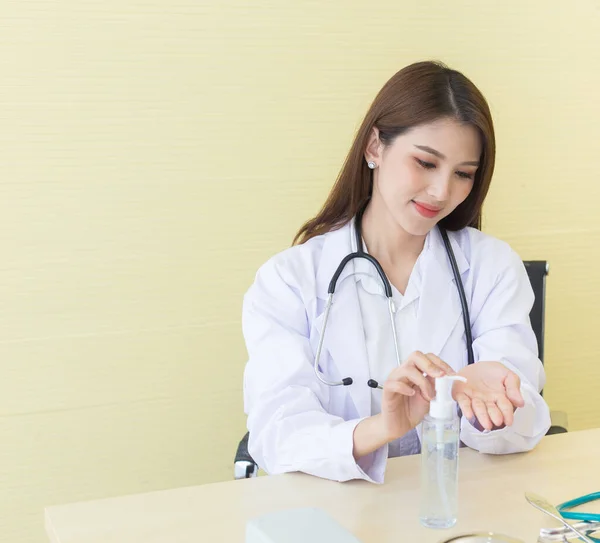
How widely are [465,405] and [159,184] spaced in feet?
3.95

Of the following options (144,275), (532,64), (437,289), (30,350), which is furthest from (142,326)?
(532,64)

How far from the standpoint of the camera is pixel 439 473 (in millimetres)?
1274

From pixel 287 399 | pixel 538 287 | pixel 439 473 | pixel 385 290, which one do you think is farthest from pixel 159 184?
pixel 439 473

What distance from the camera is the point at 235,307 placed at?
2424mm

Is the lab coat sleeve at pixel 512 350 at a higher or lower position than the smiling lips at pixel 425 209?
lower

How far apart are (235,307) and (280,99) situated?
0.60 meters

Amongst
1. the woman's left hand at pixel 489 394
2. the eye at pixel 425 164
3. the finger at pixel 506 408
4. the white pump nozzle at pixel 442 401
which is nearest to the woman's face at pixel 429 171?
the eye at pixel 425 164

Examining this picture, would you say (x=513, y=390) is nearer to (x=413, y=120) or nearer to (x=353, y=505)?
(x=353, y=505)

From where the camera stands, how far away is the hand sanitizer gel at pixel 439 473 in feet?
4.11

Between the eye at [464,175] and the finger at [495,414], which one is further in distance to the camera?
the eye at [464,175]

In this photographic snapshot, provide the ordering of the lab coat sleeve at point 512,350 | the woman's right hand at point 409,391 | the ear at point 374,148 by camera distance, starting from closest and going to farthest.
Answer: the woman's right hand at point 409,391
the lab coat sleeve at point 512,350
the ear at point 374,148

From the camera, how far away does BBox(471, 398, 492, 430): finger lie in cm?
134

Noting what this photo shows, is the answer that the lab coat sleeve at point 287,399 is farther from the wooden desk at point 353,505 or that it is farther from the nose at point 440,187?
the nose at point 440,187

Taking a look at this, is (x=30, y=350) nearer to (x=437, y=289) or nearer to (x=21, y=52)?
(x=21, y=52)
